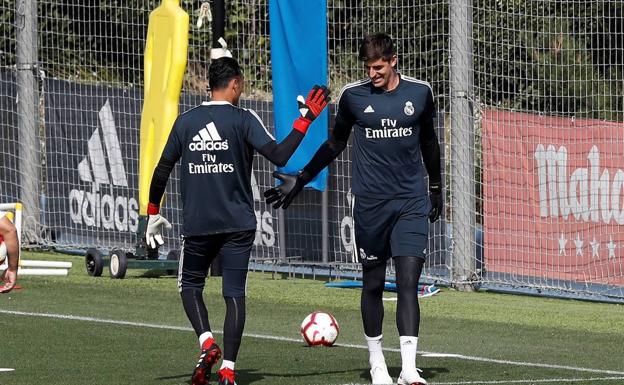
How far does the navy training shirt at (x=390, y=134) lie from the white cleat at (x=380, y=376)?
1049mm

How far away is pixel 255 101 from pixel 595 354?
295 inches

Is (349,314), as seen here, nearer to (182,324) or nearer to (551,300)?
(182,324)

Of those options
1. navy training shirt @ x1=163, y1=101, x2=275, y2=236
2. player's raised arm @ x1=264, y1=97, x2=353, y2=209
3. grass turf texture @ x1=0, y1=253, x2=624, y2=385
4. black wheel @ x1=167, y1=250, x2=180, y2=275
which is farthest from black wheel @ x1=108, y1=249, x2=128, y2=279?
navy training shirt @ x1=163, y1=101, x2=275, y2=236

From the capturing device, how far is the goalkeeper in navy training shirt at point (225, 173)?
898 centimetres

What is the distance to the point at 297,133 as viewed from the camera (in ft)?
29.5

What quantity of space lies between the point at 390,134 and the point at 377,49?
20.8 inches

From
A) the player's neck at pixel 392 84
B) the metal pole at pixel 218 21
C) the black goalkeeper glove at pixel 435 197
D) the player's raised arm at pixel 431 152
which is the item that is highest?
the metal pole at pixel 218 21

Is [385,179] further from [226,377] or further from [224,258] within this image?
[226,377]

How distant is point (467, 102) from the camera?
1541cm

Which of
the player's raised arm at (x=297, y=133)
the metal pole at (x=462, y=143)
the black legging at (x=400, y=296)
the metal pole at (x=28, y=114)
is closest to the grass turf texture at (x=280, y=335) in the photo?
the black legging at (x=400, y=296)

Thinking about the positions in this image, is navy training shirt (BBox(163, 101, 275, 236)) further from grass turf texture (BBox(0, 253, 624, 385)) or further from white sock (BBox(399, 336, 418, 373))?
white sock (BBox(399, 336, 418, 373))

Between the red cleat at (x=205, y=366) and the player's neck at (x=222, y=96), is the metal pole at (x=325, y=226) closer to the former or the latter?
the player's neck at (x=222, y=96)

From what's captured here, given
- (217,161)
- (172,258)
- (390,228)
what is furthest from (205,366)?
(172,258)

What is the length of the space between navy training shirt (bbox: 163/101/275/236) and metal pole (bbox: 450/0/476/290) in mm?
6567
